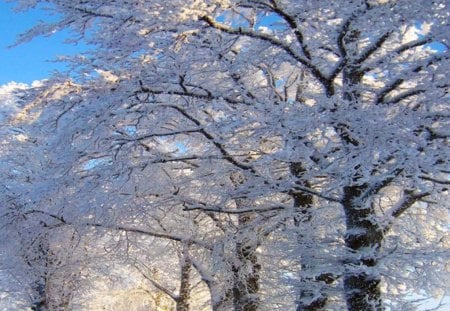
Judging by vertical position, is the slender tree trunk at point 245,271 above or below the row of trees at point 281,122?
below

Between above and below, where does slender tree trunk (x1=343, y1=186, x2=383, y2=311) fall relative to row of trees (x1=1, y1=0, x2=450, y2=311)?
below

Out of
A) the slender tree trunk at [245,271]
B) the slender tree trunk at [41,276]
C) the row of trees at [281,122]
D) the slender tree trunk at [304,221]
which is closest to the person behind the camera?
the row of trees at [281,122]

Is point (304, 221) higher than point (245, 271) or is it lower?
higher

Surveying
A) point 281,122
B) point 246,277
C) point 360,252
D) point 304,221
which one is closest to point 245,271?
point 246,277

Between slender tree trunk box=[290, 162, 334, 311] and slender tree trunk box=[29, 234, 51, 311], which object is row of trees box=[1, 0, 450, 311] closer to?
slender tree trunk box=[290, 162, 334, 311]

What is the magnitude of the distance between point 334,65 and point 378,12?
127cm

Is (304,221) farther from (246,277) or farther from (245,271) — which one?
(246,277)

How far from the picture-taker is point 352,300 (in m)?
7.01

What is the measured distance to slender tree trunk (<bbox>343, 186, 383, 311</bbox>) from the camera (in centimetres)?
675

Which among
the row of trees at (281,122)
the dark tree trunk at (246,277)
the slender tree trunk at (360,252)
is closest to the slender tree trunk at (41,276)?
the row of trees at (281,122)

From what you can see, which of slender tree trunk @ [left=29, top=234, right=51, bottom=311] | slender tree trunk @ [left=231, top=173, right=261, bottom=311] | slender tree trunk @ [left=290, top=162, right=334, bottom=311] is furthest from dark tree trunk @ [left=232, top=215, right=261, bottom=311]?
slender tree trunk @ [left=29, top=234, right=51, bottom=311]

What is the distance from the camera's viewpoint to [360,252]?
22.2ft

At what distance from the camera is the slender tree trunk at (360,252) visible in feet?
22.1

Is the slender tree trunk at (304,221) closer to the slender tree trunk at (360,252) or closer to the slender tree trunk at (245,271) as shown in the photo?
the slender tree trunk at (360,252)
